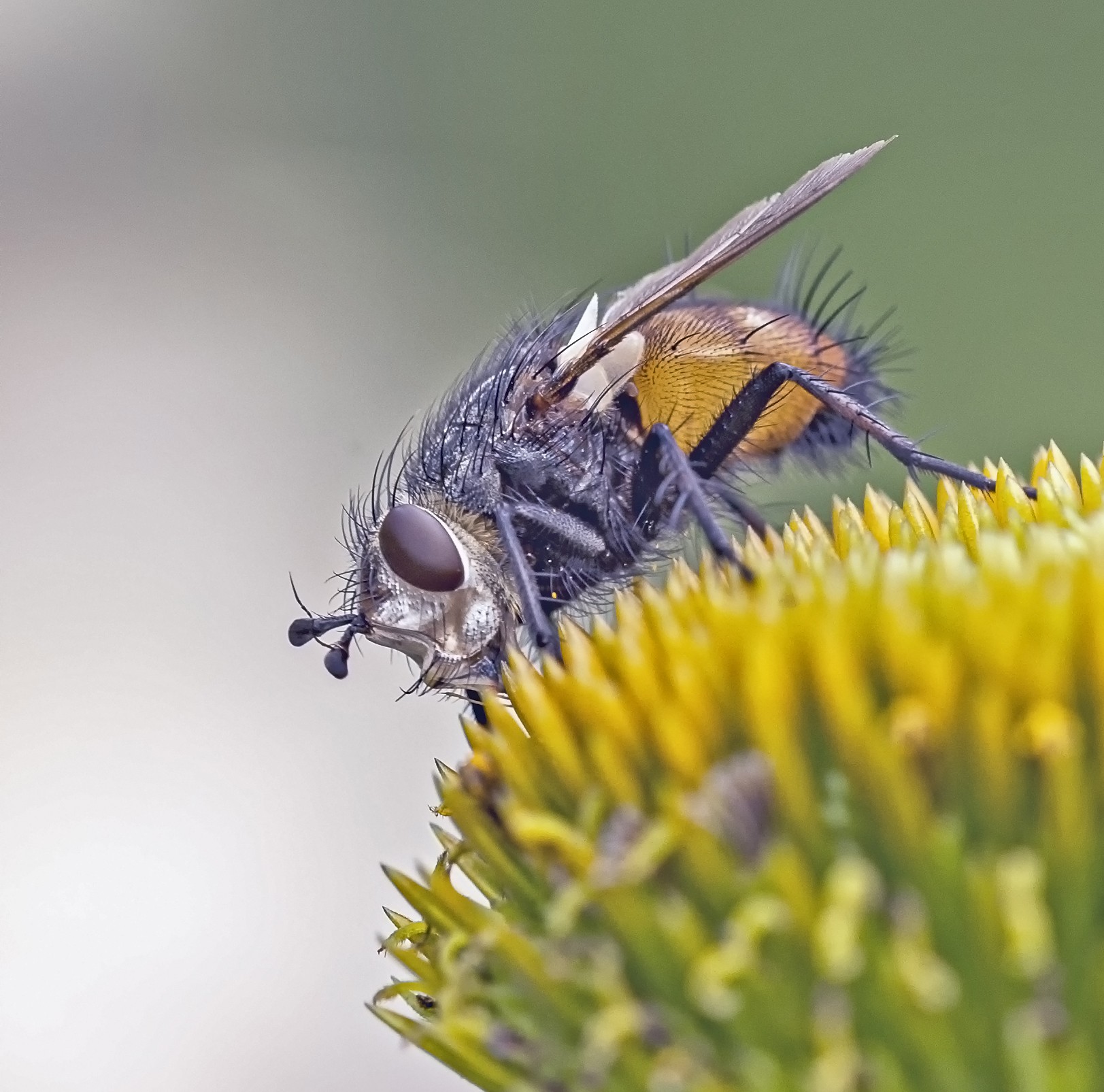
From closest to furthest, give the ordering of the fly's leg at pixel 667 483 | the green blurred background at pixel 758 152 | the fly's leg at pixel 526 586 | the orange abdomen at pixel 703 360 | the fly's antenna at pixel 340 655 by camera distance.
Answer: the fly's leg at pixel 667 483 < the fly's leg at pixel 526 586 < the fly's antenna at pixel 340 655 < the orange abdomen at pixel 703 360 < the green blurred background at pixel 758 152

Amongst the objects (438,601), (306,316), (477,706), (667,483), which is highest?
(306,316)

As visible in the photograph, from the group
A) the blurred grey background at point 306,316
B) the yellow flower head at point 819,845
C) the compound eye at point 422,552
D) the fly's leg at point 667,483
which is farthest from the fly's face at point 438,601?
the blurred grey background at point 306,316

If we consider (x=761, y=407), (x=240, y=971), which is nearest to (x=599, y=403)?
(x=761, y=407)

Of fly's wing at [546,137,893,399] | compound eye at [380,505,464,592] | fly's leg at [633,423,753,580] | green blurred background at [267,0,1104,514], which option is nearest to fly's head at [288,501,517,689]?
compound eye at [380,505,464,592]

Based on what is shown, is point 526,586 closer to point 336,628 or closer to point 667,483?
point 667,483

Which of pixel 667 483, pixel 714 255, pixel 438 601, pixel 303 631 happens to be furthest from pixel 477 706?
pixel 714 255

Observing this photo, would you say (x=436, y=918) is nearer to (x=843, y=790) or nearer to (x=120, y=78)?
(x=843, y=790)

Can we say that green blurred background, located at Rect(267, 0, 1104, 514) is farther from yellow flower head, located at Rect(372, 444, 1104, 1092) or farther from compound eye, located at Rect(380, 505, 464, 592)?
yellow flower head, located at Rect(372, 444, 1104, 1092)

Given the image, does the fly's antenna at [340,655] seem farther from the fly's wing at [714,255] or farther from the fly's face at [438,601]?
the fly's wing at [714,255]
